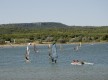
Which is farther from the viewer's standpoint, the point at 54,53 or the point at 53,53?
the point at 53,53

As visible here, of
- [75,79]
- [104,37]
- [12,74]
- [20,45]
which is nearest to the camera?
[75,79]

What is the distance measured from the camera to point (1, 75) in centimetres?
4538

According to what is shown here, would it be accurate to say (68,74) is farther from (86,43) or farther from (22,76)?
(86,43)

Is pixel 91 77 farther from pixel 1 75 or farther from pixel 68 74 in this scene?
pixel 1 75

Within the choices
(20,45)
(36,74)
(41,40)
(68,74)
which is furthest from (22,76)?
(41,40)

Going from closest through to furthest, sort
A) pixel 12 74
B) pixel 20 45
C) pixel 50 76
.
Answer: pixel 50 76, pixel 12 74, pixel 20 45

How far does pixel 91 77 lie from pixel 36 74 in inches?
262

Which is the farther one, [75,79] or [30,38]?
[30,38]

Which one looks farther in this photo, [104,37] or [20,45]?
[104,37]

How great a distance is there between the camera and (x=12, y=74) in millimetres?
46344

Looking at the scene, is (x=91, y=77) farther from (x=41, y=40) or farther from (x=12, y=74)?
(x=41, y=40)

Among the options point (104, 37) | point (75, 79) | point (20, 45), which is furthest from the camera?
point (104, 37)

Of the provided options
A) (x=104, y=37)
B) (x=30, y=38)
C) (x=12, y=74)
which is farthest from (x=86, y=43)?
(x=12, y=74)

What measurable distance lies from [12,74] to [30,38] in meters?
141
